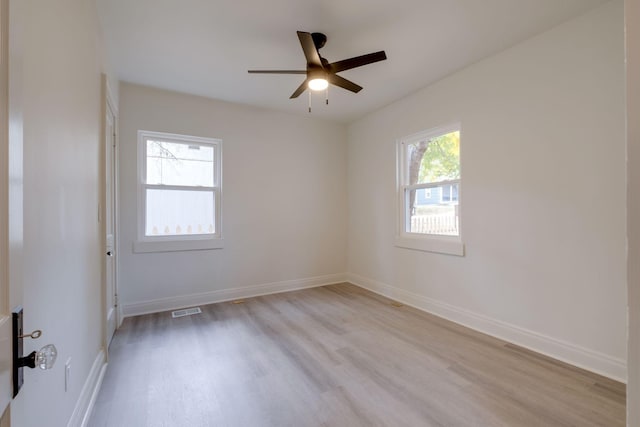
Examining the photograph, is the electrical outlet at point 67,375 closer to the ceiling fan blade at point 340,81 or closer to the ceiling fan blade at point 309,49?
the ceiling fan blade at point 309,49

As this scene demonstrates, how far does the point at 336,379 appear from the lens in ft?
6.91

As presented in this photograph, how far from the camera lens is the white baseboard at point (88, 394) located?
5.17 ft

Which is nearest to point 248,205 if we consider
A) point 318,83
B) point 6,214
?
point 318,83

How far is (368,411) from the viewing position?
1.78 m

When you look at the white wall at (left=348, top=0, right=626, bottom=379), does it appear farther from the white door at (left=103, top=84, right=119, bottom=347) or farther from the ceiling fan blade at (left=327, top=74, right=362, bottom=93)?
the white door at (left=103, top=84, right=119, bottom=347)

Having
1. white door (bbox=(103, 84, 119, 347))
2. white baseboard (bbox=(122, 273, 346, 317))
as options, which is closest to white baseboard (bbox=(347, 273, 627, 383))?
white baseboard (bbox=(122, 273, 346, 317))

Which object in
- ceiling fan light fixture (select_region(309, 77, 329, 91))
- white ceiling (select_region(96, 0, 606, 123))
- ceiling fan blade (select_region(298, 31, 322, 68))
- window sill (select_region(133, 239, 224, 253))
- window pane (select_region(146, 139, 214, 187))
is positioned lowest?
window sill (select_region(133, 239, 224, 253))

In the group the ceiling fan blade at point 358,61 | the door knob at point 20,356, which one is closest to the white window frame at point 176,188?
the ceiling fan blade at point 358,61

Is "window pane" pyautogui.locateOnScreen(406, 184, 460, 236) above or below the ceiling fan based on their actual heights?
below

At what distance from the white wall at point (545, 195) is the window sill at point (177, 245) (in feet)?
9.10

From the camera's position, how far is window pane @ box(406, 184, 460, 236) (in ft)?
10.8

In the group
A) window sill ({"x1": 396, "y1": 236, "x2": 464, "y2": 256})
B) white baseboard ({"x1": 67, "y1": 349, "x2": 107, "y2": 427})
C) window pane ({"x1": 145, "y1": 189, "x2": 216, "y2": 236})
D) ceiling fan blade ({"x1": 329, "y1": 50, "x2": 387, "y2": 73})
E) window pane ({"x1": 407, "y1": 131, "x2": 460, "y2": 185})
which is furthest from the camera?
window pane ({"x1": 145, "y1": 189, "x2": 216, "y2": 236})

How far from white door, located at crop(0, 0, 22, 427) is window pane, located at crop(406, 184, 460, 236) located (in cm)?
341

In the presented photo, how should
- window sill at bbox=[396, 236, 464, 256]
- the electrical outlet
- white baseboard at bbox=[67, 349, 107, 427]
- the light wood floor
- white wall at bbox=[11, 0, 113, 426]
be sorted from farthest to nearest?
window sill at bbox=[396, 236, 464, 256] < the light wood floor < white baseboard at bbox=[67, 349, 107, 427] < the electrical outlet < white wall at bbox=[11, 0, 113, 426]
